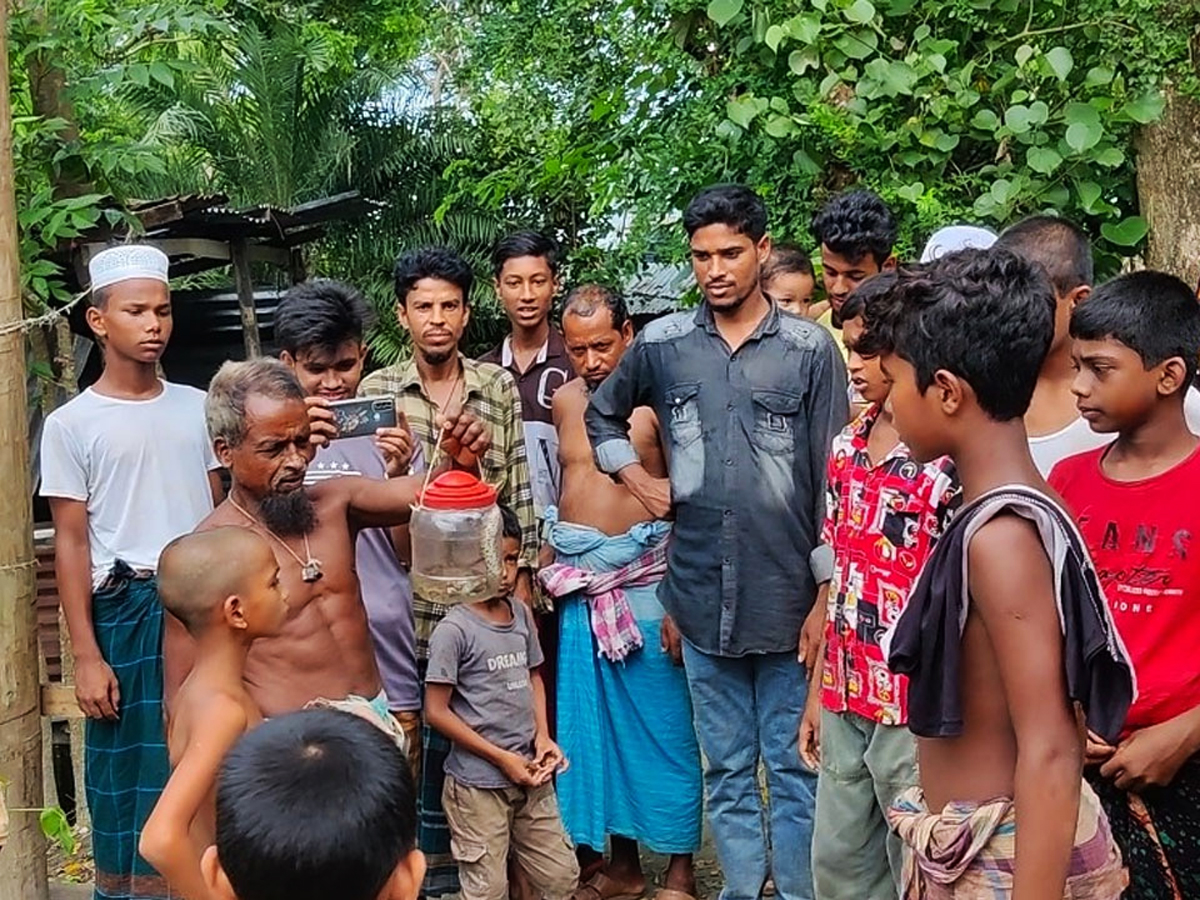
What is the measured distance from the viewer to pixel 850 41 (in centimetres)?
512

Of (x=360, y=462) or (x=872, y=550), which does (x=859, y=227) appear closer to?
(x=872, y=550)

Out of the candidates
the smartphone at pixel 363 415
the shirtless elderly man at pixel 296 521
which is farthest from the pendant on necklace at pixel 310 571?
the smartphone at pixel 363 415

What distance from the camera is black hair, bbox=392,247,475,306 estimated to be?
15.4 ft

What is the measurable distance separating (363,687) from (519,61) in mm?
6344

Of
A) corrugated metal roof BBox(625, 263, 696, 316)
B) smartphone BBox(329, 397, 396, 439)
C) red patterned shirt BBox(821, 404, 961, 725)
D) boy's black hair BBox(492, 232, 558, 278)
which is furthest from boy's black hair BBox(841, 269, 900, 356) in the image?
corrugated metal roof BBox(625, 263, 696, 316)

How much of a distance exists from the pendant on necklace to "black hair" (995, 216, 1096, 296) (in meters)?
1.90

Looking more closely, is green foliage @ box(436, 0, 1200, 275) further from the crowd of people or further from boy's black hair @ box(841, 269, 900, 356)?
boy's black hair @ box(841, 269, 900, 356)

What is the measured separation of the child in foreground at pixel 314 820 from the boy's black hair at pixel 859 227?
299 centimetres

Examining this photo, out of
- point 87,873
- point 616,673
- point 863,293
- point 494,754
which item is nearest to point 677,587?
point 616,673

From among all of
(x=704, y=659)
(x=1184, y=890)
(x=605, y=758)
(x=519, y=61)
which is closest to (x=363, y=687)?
(x=704, y=659)

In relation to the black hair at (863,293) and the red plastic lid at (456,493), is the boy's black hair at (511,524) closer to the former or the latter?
the red plastic lid at (456,493)

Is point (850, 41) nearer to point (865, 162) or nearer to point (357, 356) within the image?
point (865, 162)

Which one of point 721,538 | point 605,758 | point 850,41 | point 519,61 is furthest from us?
point 519,61

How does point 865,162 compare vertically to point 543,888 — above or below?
above
